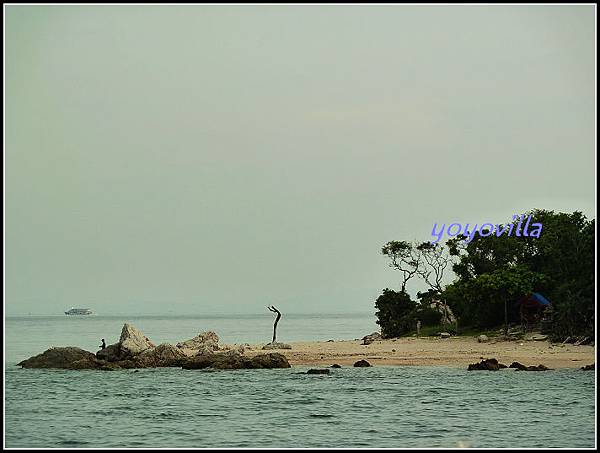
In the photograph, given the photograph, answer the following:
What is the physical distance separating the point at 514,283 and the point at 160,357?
17788mm

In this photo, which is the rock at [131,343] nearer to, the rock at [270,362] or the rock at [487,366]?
the rock at [270,362]

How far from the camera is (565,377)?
1230 inches

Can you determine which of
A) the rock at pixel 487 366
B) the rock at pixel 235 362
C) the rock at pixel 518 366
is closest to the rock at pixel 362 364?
the rock at pixel 235 362

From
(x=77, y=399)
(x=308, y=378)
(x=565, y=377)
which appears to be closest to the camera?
(x=77, y=399)

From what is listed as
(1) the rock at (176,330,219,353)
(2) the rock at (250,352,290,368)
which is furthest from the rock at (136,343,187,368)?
(1) the rock at (176,330,219,353)

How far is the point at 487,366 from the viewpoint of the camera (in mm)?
33938

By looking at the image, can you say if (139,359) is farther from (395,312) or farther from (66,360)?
(395,312)

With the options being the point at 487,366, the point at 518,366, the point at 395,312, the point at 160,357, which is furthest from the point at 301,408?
the point at 395,312

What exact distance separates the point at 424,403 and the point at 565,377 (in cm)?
731

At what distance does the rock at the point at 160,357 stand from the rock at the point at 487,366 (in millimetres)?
12769

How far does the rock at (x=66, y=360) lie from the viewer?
124ft

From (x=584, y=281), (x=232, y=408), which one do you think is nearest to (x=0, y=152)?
(x=232, y=408)

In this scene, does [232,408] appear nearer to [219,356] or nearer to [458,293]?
[219,356]

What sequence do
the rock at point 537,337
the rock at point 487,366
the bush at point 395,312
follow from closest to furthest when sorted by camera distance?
the rock at point 487,366, the rock at point 537,337, the bush at point 395,312
